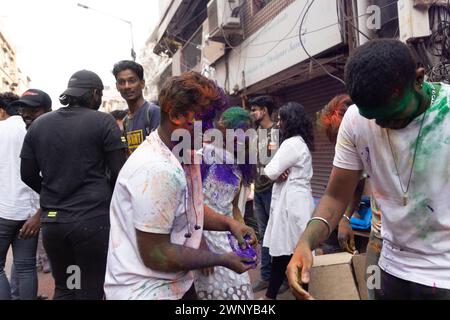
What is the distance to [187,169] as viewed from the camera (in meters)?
1.85

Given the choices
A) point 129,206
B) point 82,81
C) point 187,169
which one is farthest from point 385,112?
point 82,81

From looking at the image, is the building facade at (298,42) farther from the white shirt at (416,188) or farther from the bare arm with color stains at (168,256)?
the bare arm with color stains at (168,256)

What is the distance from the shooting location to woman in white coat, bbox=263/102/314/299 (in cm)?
361

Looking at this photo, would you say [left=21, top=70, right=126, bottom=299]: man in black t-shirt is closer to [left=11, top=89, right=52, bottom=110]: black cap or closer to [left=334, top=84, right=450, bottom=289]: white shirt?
[left=11, top=89, right=52, bottom=110]: black cap

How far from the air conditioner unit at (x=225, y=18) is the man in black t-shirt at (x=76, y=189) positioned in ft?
24.8

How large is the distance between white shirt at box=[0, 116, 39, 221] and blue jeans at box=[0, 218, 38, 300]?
0.34ft

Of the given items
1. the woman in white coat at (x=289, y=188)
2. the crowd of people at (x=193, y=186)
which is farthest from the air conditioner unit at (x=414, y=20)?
the crowd of people at (x=193, y=186)

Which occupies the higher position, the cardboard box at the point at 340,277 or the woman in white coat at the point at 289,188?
the woman in white coat at the point at 289,188

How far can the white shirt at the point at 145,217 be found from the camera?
1.50 m

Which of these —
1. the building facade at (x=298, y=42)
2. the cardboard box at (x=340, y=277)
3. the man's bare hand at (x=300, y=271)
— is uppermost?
the building facade at (x=298, y=42)

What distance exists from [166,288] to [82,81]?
1.66 m

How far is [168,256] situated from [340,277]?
76.9 inches

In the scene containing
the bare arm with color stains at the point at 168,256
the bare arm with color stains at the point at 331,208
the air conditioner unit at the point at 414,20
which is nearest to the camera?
the bare arm with color stains at the point at 168,256
